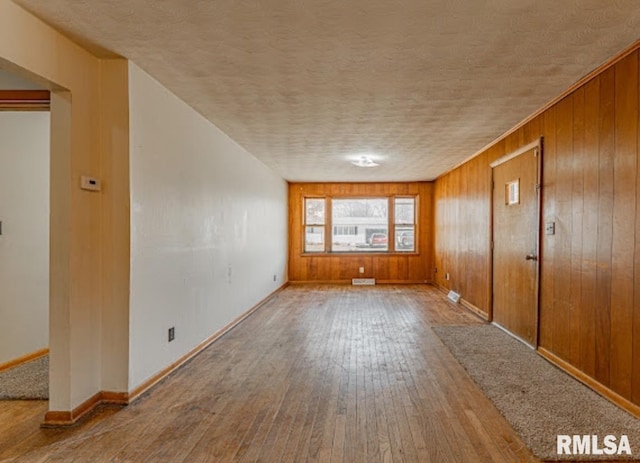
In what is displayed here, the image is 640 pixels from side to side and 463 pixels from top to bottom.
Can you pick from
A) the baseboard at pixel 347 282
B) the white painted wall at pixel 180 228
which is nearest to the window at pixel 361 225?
the baseboard at pixel 347 282

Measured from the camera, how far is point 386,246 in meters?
9.23

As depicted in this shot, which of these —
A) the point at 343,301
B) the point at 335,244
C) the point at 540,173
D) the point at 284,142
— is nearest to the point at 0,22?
the point at 284,142

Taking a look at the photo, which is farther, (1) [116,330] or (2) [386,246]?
(2) [386,246]

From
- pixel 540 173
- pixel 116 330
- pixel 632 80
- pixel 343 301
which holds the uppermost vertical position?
pixel 632 80

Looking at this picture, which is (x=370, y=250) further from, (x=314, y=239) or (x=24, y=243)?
(x=24, y=243)

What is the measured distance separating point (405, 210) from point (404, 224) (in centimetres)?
33

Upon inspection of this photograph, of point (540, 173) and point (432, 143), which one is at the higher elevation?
point (432, 143)

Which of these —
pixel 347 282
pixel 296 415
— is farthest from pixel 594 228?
pixel 347 282

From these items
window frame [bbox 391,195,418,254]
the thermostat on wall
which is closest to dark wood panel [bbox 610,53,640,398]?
the thermostat on wall

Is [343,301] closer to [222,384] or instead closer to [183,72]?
[222,384]

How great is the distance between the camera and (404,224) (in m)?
9.22

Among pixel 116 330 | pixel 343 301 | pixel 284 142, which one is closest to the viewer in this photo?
pixel 116 330

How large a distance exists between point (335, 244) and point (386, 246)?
1170mm

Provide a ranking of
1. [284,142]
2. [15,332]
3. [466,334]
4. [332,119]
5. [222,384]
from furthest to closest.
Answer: [284,142]
[466,334]
[332,119]
[15,332]
[222,384]
